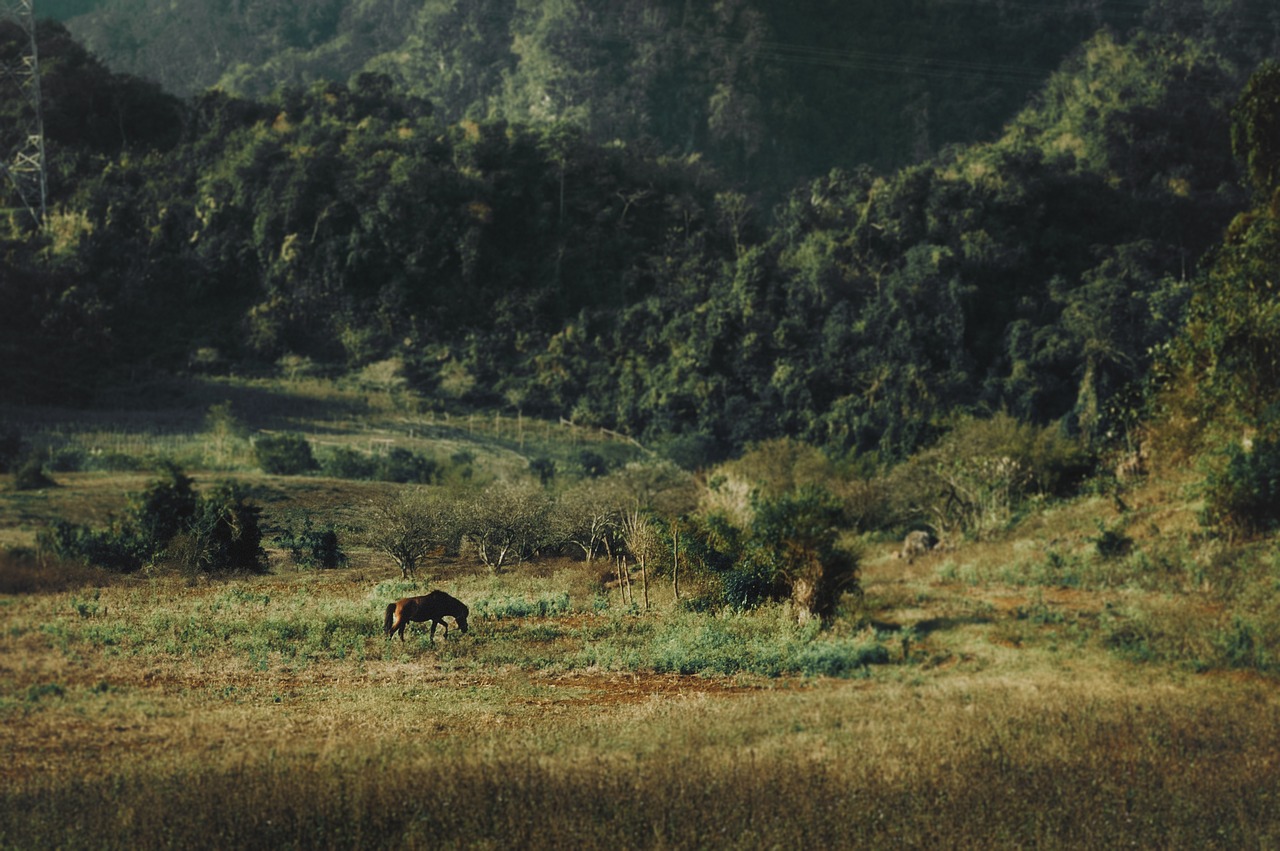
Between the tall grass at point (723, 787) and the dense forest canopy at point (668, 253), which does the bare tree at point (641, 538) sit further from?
the dense forest canopy at point (668, 253)

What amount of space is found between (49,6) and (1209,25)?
310 feet

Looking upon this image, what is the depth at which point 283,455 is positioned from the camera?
888 centimetres

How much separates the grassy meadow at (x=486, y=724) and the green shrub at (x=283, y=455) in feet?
0.88

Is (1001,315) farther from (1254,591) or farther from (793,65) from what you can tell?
(793,65)

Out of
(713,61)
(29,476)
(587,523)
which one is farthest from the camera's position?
(713,61)

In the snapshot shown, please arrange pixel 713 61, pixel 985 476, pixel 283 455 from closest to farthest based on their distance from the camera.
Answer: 1. pixel 283 455
2. pixel 985 476
3. pixel 713 61

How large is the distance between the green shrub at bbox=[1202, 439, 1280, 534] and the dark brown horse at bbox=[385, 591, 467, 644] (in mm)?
16664

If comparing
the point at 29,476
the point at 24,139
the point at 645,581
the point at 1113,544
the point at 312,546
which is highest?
the point at 24,139

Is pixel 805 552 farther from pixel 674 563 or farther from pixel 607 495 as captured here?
pixel 607 495

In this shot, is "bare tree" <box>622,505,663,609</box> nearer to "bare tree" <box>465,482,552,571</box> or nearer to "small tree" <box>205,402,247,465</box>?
"bare tree" <box>465,482,552,571</box>

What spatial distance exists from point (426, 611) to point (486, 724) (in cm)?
88

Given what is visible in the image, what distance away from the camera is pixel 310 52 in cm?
10331

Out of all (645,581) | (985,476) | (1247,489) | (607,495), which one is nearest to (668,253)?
(985,476)

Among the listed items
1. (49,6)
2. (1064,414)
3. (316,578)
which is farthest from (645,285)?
(49,6)
